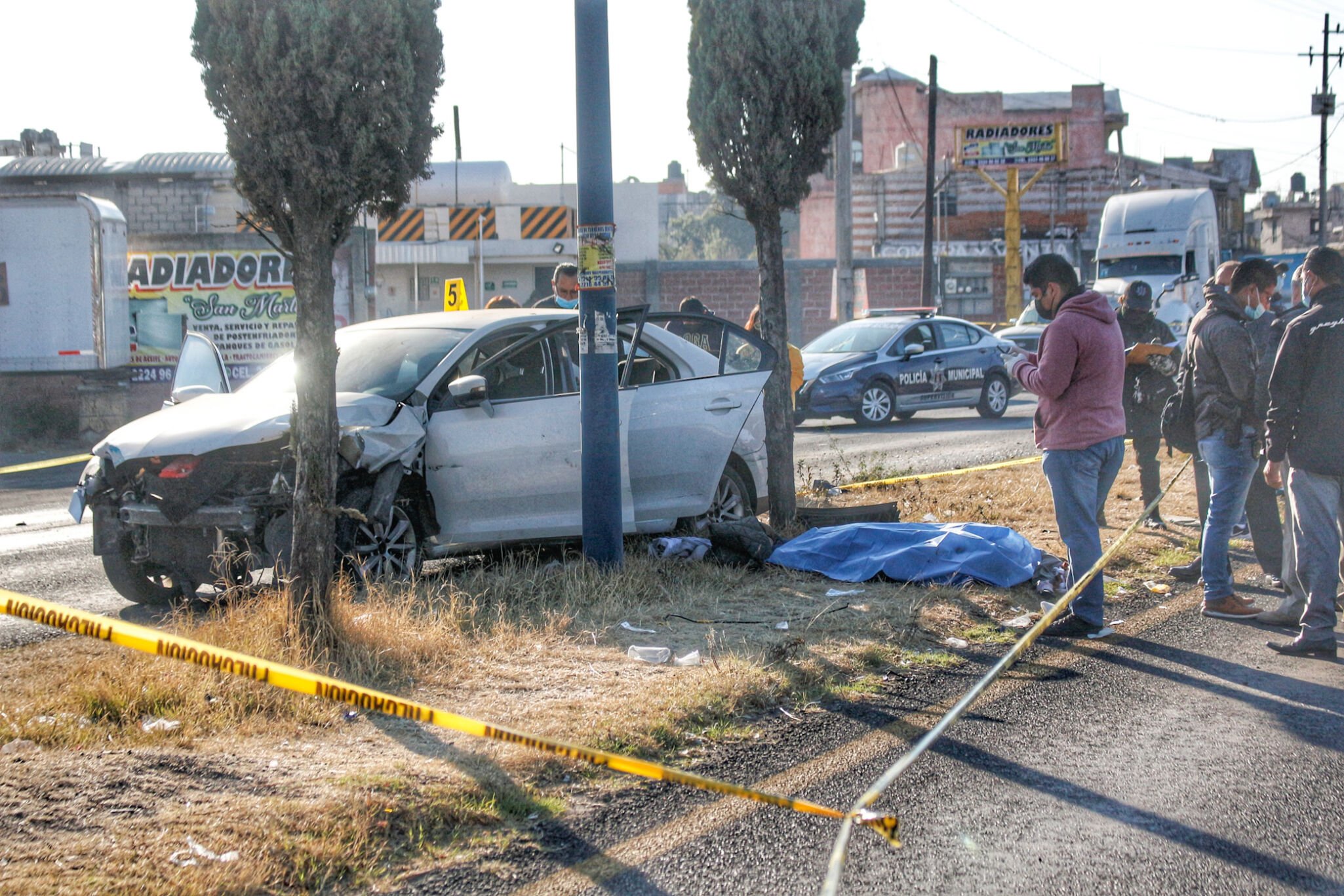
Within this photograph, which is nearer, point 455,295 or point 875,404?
point 455,295

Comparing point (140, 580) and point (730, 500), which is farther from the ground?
point (730, 500)

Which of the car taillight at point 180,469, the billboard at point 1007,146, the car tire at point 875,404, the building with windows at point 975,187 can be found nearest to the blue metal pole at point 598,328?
the car taillight at point 180,469

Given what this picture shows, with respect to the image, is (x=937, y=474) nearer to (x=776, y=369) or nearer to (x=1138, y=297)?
(x=1138, y=297)

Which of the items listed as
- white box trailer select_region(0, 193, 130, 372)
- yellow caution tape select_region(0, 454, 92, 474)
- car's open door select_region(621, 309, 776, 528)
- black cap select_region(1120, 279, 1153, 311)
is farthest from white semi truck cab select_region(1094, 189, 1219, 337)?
car's open door select_region(621, 309, 776, 528)

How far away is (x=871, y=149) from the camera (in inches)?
2312

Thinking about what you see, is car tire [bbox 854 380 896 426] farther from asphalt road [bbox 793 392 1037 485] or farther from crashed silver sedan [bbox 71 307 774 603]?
crashed silver sedan [bbox 71 307 774 603]

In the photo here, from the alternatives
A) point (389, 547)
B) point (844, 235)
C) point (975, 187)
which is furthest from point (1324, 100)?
point (389, 547)

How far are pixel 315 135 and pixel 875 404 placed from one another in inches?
548

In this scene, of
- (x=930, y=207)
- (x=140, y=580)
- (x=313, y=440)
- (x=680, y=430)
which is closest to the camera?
(x=313, y=440)

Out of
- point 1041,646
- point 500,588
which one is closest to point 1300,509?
point 1041,646

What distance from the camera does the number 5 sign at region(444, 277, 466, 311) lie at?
1385cm

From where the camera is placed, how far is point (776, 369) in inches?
353

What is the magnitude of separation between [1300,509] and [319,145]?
497cm

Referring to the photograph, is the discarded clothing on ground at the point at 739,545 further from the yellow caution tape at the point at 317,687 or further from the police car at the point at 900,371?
the police car at the point at 900,371
